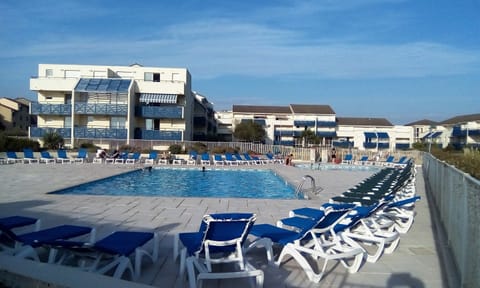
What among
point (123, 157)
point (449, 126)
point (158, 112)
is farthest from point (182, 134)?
point (449, 126)

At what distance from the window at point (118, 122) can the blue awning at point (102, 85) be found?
8.02 ft

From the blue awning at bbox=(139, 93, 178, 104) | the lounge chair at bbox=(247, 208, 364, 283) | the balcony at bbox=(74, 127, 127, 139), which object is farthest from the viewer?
the blue awning at bbox=(139, 93, 178, 104)

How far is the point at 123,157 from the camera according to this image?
2617 cm

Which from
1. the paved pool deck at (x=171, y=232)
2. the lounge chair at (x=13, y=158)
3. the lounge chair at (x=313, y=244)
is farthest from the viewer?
the lounge chair at (x=13, y=158)

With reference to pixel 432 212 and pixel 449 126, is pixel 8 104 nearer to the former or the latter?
pixel 432 212

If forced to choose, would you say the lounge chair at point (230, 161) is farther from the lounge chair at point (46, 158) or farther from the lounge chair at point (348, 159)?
the lounge chair at point (46, 158)

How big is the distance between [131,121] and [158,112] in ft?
7.97

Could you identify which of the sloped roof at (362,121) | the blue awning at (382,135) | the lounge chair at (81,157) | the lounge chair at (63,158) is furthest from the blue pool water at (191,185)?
the sloped roof at (362,121)

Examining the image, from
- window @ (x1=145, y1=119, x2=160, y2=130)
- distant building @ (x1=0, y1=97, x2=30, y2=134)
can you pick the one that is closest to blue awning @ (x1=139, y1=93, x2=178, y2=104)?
window @ (x1=145, y1=119, x2=160, y2=130)

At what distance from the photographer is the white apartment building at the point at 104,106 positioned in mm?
35656

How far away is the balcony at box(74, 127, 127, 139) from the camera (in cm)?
3528

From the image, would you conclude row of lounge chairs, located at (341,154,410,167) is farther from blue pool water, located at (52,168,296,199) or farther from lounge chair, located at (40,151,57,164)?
lounge chair, located at (40,151,57,164)

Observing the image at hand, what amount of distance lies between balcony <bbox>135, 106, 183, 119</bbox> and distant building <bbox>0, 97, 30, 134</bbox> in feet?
108

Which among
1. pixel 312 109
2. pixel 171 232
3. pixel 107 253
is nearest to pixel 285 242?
pixel 107 253
